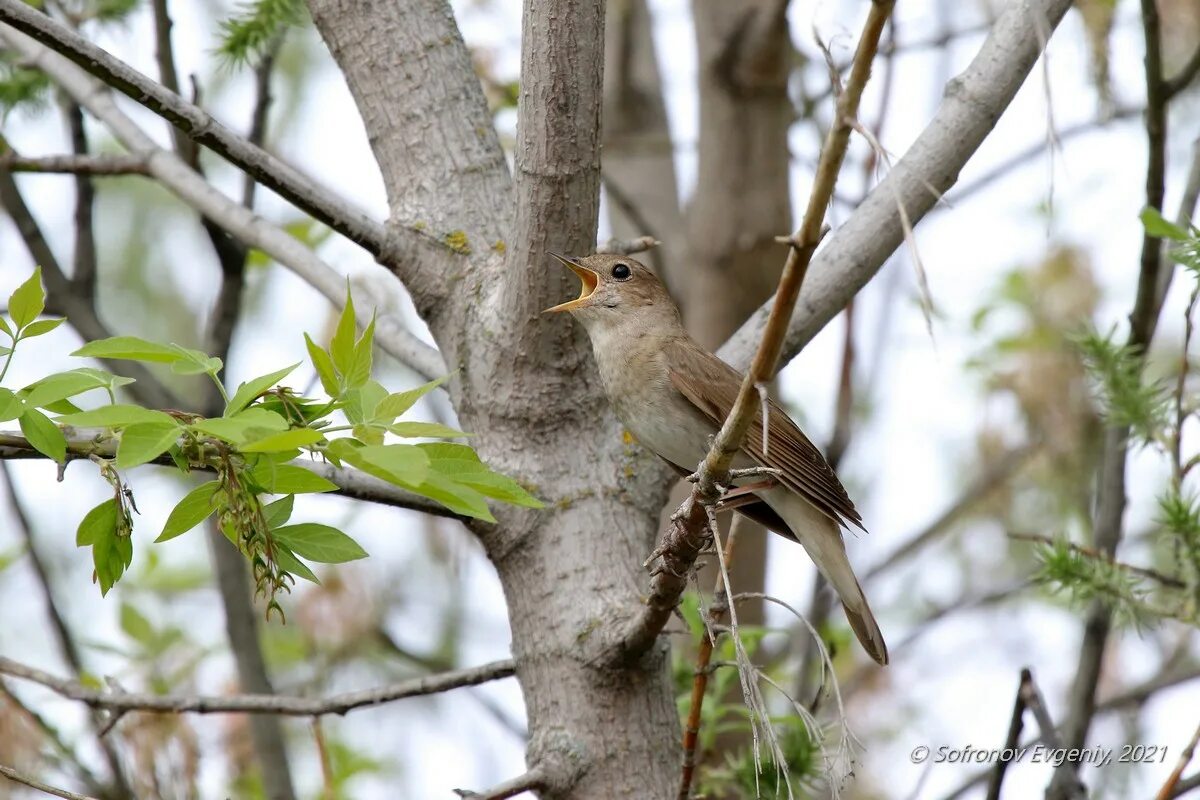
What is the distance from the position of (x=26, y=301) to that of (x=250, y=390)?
485 mm

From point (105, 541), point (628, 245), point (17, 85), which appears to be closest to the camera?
point (105, 541)

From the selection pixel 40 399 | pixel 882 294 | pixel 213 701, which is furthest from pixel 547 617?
pixel 882 294

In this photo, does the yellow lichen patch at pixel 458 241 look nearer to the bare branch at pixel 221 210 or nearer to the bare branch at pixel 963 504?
the bare branch at pixel 221 210

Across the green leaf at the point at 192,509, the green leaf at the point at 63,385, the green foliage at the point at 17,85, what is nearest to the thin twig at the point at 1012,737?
the green leaf at the point at 192,509

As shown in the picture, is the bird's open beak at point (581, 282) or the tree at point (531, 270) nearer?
the tree at point (531, 270)

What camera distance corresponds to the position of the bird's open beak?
3.20 meters

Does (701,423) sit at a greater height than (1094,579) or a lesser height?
greater

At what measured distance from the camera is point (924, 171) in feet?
10.6

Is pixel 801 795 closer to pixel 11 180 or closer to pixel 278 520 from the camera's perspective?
pixel 278 520

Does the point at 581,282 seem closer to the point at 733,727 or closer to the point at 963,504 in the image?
the point at 733,727

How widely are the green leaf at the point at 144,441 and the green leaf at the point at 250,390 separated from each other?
0.09 metres

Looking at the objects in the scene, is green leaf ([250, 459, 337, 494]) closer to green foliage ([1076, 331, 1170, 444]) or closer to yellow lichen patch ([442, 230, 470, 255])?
yellow lichen patch ([442, 230, 470, 255])

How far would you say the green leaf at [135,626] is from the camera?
500cm

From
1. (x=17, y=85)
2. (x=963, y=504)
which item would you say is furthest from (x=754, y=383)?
(x=963, y=504)
